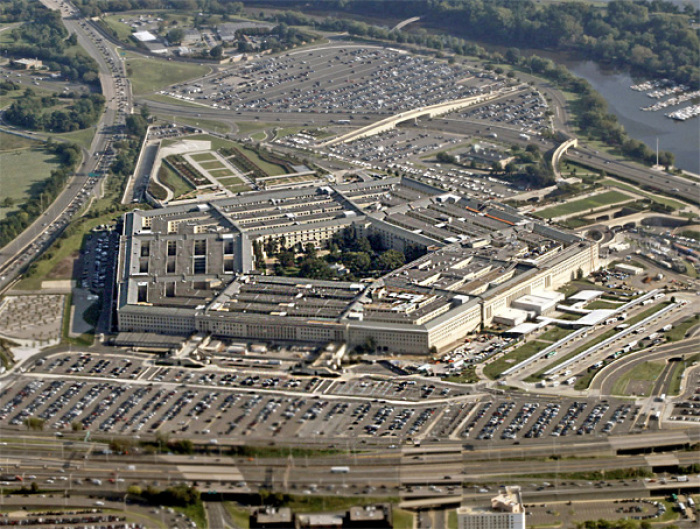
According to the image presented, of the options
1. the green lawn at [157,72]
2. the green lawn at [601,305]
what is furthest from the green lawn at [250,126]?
the green lawn at [601,305]

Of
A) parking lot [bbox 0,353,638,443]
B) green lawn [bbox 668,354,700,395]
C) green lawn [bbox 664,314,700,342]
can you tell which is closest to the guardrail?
green lawn [bbox 664,314,700,342]

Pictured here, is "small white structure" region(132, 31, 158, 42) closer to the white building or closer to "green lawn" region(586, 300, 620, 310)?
"green lawn" region(586, 300, 620, 310)

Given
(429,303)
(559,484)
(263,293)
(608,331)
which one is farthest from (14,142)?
(559,484)

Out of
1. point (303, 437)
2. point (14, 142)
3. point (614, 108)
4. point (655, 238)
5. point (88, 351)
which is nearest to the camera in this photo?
point (303, 437)

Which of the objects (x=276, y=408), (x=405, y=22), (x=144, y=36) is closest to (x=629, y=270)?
(x=276, y=408)

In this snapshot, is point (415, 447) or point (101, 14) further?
point (101, 14)

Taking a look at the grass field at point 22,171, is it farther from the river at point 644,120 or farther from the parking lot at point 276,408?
the river at point 644,120

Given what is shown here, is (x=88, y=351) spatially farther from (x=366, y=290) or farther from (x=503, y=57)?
(x=503, y=57)
